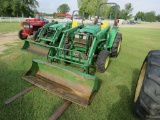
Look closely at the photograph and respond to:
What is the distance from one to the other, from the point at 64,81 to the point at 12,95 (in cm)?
118

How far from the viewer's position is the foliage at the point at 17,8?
38706mm

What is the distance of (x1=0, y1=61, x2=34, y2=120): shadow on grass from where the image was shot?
2457 mm

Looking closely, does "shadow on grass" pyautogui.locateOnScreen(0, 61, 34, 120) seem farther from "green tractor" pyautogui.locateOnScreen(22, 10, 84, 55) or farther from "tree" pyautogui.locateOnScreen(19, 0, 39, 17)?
"tree" pyautogui.locateOnScreen(19, 0, 39, 17)

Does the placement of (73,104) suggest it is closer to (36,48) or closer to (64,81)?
(64,81)

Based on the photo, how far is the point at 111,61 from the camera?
548 centimetres

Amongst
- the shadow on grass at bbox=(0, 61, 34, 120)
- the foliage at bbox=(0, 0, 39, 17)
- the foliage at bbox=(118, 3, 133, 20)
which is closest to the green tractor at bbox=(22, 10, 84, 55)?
the shadow on grass at bbox=(0, 61, 34, 120)

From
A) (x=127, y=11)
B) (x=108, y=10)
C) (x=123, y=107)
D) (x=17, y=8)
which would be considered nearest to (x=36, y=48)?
(x=123, y=107)

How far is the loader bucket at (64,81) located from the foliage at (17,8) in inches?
1681

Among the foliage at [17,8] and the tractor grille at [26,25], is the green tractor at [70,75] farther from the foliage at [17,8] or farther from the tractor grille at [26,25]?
the foliage at [17,8]

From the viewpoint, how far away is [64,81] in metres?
3.20

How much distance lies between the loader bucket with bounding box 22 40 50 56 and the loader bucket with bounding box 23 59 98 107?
1.60 meters

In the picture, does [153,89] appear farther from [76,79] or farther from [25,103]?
[25,103]

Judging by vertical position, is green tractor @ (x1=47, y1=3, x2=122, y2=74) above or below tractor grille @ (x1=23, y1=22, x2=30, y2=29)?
below

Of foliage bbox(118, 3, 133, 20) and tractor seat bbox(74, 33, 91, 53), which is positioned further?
foliage bbox(118, 3, 133, 20)
